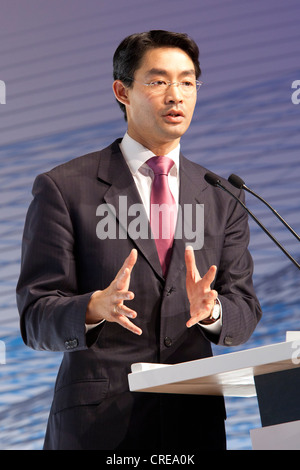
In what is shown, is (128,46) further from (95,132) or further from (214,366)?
(95,132)

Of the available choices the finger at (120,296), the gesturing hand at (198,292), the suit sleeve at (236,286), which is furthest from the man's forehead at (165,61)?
the finger at (120,296)

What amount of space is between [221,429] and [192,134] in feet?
6.87

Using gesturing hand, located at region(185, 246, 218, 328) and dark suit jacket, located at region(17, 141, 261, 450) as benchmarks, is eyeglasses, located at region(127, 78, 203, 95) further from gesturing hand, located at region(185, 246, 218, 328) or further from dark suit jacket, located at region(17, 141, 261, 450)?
gesturing hand, located at region(185, 246, 218, 328)

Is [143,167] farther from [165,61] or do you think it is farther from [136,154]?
[165,61]

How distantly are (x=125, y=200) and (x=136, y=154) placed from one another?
0.21 m

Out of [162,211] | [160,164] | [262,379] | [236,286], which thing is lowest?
[262,379]

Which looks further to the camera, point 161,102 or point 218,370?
point 161,102

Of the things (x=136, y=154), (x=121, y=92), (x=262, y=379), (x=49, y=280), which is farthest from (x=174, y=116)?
(x=262, y=379)

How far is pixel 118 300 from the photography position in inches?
65.8

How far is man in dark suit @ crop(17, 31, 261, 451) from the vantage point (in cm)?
185

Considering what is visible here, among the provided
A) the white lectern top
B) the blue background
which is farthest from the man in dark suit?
the blue background

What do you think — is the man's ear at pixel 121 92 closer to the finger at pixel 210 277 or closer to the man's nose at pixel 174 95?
the man's nose at pixel 174 95

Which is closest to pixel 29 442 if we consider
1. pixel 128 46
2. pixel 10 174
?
pixel 10 174

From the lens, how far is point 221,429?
6.30 feet
